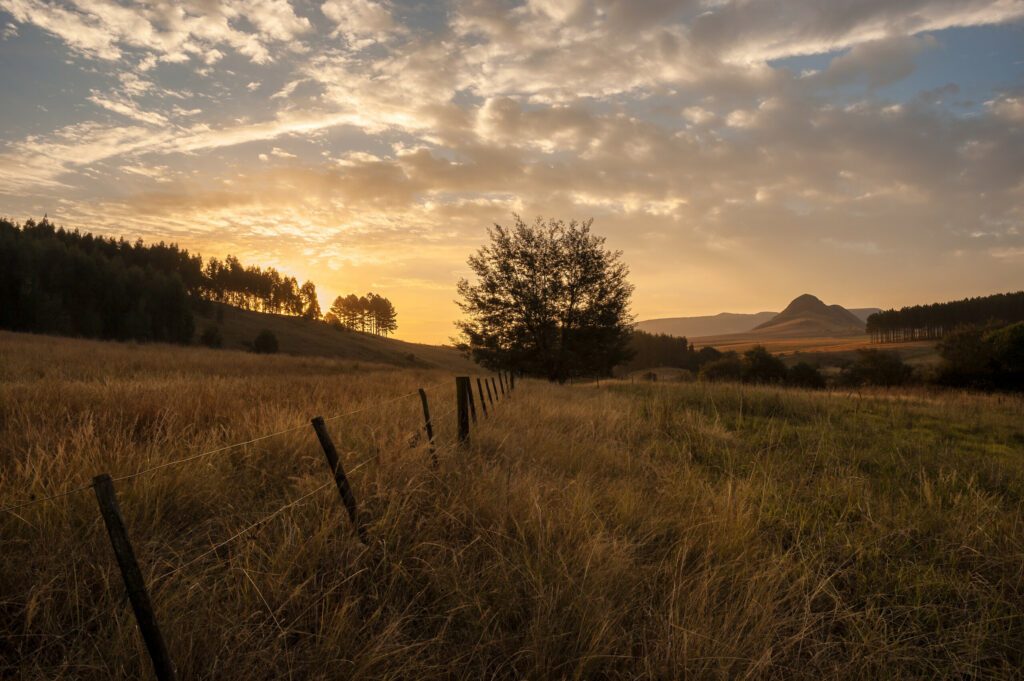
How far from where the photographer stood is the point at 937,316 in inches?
4555

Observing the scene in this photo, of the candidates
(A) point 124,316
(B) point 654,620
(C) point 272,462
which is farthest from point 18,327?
(B) point 654,620

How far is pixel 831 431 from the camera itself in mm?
10000

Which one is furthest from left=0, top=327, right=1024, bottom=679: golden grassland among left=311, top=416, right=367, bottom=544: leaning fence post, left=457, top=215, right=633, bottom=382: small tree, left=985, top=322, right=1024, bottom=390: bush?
left=985, top=322, right=1024, bottom=390: bush

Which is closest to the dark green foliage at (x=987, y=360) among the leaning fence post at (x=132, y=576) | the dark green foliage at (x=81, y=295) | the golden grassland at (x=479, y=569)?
the golden grassland at (x=479, y=569)

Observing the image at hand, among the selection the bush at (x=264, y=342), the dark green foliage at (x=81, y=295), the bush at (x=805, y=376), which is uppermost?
the dark green foliage at (x=81, y=295)

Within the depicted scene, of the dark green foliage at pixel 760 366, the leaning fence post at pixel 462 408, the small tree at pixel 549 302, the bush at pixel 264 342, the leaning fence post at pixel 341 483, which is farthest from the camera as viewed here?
the bush at pixel 264 342

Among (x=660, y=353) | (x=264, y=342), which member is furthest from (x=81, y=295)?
(x=660, y=353)

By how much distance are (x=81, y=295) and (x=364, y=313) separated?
7140cm

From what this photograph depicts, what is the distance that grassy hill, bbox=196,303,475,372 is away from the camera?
71.8m

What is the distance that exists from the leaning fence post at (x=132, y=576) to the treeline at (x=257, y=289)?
110m

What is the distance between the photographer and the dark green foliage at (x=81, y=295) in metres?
50.2

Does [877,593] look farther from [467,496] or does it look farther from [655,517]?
[467,496]

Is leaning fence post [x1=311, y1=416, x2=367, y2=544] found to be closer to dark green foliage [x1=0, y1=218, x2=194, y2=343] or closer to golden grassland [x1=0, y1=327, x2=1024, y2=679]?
golden grassland [x1=0, y1=327, x2=1024, y2=679]

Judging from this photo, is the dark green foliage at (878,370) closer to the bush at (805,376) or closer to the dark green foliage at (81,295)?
the bush at (805,376)
